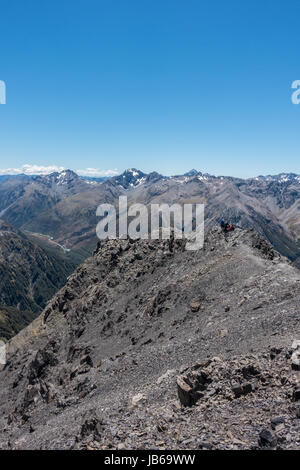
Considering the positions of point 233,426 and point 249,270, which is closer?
point 233,426

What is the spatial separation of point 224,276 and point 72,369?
28669 mm

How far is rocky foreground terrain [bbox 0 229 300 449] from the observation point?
2189 centimetres

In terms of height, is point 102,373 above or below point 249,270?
below

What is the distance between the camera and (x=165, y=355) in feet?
127

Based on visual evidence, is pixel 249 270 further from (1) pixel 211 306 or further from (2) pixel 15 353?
(2) pixel 15 353

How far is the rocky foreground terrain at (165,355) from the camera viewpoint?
71.8 ft

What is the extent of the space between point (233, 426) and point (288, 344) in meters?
9.56

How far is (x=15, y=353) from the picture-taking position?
86.4 metres

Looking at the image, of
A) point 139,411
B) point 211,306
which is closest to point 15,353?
point 211,306

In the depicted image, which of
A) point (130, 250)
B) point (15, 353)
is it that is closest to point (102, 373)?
point (130, 250)
